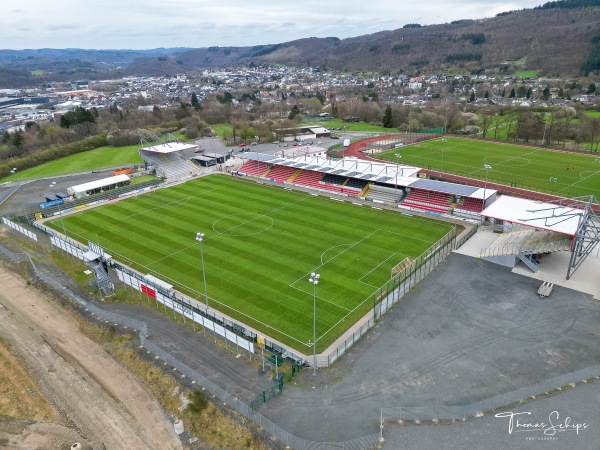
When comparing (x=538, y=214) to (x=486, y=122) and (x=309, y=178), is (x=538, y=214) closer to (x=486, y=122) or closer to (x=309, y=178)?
(x=309, y=178)

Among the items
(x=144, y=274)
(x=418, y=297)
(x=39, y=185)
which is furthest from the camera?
(x=39, y=185)

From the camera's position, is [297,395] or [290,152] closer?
[297,395]

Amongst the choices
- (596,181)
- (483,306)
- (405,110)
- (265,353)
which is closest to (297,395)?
(265,353)

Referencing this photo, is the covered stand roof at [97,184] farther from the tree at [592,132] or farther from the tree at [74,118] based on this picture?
the tree at [592,132]

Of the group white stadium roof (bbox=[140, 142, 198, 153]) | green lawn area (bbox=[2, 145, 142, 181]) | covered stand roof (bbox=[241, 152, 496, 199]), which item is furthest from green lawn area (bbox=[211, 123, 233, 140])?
covered stand roof (bbox=[241, 152, 496, 199])

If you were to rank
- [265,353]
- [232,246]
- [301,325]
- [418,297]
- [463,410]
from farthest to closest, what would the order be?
1. [232,246]
2. [418,297]
3. [301,325]
4. [265,353]
5. [463,410]

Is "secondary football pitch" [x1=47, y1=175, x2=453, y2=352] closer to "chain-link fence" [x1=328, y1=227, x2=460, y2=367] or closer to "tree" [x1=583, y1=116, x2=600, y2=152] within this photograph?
"chain-link fence" [x1=328, y1=227, x2=460, y2=367]

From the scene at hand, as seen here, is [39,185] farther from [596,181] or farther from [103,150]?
[596,181]

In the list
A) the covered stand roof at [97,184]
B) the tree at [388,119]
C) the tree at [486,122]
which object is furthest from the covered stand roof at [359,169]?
the tree at [388,119]
